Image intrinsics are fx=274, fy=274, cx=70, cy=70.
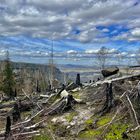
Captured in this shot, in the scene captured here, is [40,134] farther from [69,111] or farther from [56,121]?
[69,111]

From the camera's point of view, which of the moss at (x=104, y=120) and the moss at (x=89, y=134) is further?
the moss at (x=104, y=120)

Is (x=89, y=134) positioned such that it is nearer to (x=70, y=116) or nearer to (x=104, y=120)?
(x=104, y=120)

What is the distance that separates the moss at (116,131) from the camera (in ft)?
34.8

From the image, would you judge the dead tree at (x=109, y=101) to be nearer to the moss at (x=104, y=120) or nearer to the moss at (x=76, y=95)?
the moss at (x=104, y=120)

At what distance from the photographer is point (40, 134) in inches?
444

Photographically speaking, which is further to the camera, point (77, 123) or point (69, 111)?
point (69, 111)

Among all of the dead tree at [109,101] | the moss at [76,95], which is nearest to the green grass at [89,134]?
the dead tree at [109,101]

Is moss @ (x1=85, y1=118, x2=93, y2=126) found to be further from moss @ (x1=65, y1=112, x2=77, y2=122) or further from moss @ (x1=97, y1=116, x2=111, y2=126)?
moss @ (x1=65, y1=112, x2=77, y2=122)

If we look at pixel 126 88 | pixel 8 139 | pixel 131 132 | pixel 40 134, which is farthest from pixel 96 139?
pixel 126 88

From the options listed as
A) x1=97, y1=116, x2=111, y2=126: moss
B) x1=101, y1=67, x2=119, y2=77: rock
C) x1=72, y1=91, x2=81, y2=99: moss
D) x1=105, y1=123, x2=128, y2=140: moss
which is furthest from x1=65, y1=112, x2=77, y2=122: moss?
x1=101, y1=67, x2=119, y2=77: rock

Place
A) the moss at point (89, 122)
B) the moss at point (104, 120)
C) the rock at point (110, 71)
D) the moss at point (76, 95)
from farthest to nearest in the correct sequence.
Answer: the rock at point (110, 71), the moss at point (76, 95), the moss at point (89, 122), the moss at point (104, 120)

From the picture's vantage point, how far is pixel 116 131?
10984 mm

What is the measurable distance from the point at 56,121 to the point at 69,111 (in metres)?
1.38

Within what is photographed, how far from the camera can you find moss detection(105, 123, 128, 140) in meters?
10.6
